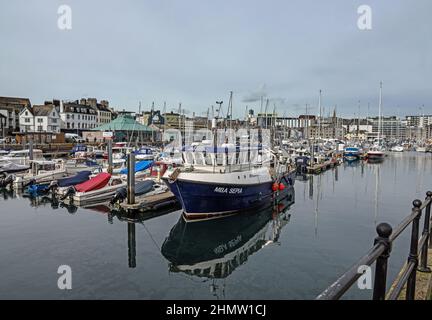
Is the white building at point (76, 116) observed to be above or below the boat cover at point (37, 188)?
above

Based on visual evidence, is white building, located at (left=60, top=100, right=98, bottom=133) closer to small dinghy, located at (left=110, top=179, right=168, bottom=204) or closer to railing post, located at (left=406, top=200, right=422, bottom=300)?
small dinghy, located at (left=110, top=179, right=168, bottom=204)

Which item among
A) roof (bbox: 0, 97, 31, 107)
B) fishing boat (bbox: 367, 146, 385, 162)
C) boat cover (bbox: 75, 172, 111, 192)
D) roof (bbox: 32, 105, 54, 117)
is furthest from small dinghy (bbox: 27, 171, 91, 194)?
roof (bbox: 0, 97, 31, 107)

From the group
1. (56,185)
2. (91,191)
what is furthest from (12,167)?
(91,191)

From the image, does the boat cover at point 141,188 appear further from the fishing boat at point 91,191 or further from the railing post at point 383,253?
the railing post at point 383,253

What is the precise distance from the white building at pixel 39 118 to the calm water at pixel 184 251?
6008 cm

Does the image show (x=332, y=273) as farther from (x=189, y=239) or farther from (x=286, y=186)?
(x=286, y=186)

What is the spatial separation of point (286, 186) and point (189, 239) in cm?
1317

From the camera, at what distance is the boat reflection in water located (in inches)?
493

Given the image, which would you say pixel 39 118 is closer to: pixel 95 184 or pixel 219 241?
pixel 95 184

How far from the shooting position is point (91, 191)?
23047 mm

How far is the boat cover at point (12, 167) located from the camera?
3313 cm

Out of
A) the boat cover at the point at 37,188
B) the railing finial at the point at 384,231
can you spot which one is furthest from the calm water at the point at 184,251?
the railing finial at the point at 384,231

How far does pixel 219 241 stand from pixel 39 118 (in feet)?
250
